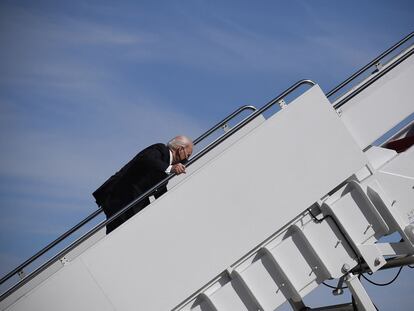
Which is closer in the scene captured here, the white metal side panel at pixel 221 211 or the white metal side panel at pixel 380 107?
the white metal side panel at pixel 221 211

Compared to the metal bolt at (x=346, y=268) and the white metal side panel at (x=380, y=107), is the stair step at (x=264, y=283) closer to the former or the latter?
the metal bolt at (x=346, y=268)

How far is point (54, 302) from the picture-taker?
4324 millimetres

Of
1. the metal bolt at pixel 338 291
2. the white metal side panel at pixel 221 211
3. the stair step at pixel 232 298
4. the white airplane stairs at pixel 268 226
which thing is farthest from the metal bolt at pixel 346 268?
the stair step at pixel 232 298

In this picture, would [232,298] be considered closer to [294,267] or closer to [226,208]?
[294,267]

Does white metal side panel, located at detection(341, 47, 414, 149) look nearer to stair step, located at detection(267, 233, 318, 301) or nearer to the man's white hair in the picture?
stair step, located at detection(267, 233, 318, 301)

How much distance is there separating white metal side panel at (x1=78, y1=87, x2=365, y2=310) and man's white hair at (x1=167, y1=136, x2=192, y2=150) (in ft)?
3.31

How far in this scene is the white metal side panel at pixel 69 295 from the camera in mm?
4309

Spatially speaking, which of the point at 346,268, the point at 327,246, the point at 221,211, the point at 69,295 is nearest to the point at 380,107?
the point at 327,246

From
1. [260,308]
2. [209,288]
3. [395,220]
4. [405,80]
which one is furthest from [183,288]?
[405,80]

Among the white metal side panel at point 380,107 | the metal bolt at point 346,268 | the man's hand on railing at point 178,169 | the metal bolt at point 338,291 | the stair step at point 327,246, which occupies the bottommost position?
the metal bolt at point 338,291

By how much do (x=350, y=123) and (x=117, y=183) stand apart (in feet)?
7.48

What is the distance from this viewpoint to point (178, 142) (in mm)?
5492

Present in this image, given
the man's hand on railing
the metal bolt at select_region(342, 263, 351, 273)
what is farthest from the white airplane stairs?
the man's hand on railing

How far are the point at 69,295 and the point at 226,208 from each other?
1.40m
